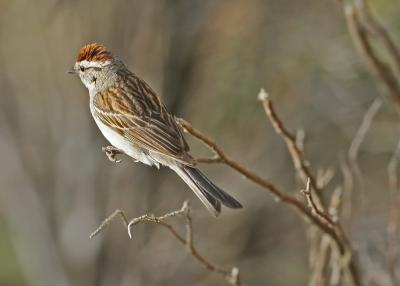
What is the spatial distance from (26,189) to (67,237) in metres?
0.86

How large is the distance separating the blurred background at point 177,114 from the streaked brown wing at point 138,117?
24.0 ft

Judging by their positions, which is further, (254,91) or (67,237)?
(67,237)

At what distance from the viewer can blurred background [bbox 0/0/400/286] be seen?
12.9 meters

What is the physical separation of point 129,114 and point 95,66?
0.33 meters

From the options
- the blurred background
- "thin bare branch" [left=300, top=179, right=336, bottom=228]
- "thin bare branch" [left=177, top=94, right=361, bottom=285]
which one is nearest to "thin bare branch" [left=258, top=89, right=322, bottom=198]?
"thin bare branch" [left=177, top=94, right=361, bottom=285]

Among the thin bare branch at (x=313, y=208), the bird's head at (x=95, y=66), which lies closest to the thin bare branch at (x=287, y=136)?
the thin bare branch at (x=313, y=208)

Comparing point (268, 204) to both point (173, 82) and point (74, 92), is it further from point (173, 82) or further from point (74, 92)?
point (74, 92)

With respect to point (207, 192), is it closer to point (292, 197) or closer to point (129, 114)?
point (292, 197)

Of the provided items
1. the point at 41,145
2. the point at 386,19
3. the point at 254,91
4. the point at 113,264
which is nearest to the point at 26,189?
the point at 41,145

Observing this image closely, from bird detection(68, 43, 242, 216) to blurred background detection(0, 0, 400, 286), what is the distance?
728 cm

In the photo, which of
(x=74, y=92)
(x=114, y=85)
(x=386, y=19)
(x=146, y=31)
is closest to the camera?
(x=114, y=85)

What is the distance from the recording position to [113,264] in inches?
527

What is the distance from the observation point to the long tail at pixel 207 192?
4.24m

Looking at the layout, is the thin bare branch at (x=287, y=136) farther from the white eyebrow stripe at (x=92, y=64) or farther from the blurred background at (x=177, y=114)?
the blurred background at (x=177, y=114)
